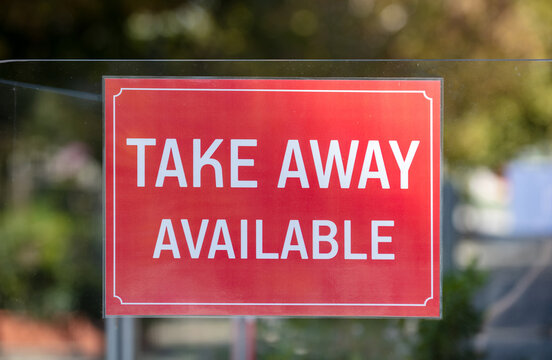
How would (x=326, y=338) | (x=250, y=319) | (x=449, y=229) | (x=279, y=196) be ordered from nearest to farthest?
(x=279, y=196) < (x=250, y=319) < (x=326, y=338) < (x=449, y=229)

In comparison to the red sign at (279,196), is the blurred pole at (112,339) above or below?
below

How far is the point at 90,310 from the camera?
2.48 m

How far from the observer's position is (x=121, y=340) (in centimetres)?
287

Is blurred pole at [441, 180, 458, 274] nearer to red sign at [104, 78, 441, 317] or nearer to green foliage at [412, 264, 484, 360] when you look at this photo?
green foliage at [412, 264, 484, 360]

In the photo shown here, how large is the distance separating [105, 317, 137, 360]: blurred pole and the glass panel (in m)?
0.07

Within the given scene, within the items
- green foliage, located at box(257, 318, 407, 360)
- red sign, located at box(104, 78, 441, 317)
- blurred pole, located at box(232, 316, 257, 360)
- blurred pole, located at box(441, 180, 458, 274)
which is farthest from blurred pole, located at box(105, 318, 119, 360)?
blurred pole, located at box(441, 180, 458, 274)

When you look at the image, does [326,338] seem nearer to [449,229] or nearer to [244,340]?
[244,340]

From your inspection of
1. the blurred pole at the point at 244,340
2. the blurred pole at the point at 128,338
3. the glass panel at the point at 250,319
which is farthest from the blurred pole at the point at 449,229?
the blurred pole at the point at 128,338

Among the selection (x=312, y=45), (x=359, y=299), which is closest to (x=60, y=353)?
(x=359, y=299)

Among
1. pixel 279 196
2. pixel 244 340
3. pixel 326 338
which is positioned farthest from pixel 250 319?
pixel 279 196

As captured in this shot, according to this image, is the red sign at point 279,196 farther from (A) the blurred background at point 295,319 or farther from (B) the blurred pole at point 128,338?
(B) the blurred pole at point 128,338

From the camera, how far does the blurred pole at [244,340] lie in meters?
2.84

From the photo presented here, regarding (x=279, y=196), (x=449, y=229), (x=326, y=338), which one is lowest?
(x=326, y=338)

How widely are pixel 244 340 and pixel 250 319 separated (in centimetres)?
11
